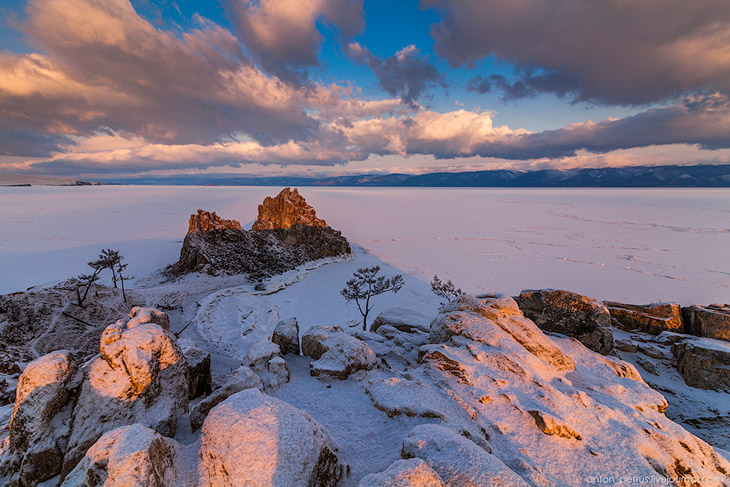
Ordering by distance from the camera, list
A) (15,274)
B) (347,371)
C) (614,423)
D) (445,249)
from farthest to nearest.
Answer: (445,249) → (15,274) → (347,371) → (614,423)

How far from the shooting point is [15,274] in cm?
4819

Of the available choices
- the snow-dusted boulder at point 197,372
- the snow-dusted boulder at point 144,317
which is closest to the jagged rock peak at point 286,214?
the snow-dusted boulder at point 144,317

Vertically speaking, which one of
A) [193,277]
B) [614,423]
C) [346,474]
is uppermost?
[346,474]

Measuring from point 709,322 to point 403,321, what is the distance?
18.3 meters

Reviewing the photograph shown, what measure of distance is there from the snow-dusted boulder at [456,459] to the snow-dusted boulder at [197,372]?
8.72 metres

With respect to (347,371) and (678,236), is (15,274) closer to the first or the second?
(347,371)

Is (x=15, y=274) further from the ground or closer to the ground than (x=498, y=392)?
closer to the ground

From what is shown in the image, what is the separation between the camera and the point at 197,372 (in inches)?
440

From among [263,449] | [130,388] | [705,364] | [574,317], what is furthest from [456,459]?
[705,364]

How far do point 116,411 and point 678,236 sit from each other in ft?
399

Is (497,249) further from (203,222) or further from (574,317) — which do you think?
Result: (203,222)

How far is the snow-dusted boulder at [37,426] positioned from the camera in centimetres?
716

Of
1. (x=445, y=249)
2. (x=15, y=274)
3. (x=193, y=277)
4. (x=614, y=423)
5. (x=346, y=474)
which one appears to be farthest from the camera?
(x=445, y=249)

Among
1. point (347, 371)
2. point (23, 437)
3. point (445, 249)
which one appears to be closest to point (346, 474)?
point (347, 371)
